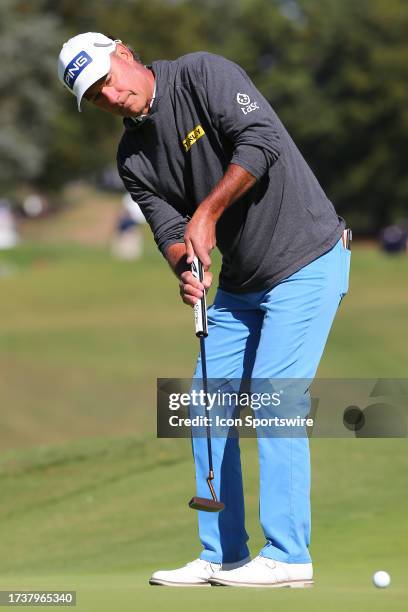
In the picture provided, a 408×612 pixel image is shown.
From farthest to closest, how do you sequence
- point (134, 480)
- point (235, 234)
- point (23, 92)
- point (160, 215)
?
1. point (23, 92)
2. point (134, 480)
3. point (160, 215)
4. point (235, 234)

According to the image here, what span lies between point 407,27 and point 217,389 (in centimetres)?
6438

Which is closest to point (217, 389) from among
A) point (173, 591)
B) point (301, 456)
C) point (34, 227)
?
point (301, 456)

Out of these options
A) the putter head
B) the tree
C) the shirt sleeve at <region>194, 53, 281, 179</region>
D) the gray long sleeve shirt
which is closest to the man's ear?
the gray long sleeve shirt

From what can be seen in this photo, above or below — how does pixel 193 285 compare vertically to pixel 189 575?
above

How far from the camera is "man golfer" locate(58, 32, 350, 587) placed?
4.53 metres

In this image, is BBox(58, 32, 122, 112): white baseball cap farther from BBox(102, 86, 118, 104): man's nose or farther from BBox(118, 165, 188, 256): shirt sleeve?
BBox(118, 165, 188, 256): shirt sleeve

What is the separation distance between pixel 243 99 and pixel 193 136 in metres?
0.23

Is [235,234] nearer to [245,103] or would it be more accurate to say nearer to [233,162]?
[233,162]

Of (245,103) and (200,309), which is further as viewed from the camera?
(200,309)

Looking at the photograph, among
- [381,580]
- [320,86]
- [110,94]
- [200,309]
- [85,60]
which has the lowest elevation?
[381,580]

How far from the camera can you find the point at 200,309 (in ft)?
15.3

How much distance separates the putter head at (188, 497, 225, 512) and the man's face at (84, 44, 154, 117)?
4.69ft

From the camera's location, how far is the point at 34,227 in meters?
64.6

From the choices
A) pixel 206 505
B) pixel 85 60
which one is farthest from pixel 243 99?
pixel 206 505
